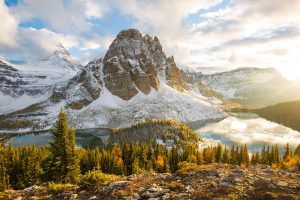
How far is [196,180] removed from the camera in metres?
21.8

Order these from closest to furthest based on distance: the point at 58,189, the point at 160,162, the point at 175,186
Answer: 1. the point at 175,186
2. the point at 58,189
3. the point at 160,162

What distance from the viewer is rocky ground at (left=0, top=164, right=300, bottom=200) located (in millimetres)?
18531

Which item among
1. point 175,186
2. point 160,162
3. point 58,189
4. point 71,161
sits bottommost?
point 160,162

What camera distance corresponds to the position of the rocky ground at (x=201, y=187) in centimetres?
1853

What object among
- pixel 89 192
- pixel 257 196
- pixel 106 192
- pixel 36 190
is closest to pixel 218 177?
pixel 257 196

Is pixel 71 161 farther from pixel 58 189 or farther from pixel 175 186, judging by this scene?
pixel 175 186

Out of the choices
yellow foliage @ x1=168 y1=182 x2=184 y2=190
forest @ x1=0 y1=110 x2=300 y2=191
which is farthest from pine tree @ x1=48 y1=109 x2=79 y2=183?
yellow foliage @ x1=168 y1=182 x2=184 y2=190

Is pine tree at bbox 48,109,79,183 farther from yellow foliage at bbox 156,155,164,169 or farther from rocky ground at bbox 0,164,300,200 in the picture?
yellow foliage at bbox 156,155,164,169

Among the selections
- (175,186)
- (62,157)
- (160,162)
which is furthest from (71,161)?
(160,162)

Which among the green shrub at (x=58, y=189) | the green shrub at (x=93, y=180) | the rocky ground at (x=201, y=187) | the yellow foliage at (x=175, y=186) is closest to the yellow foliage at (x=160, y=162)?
the rocky ground at (x=201, y=187)

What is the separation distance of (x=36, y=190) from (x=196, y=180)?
13.6m

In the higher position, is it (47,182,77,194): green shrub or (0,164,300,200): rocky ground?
(0,164,300,200): rocky ground

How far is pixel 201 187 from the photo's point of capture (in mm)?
20141

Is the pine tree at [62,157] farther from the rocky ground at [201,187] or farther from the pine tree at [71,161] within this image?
the rocky ground at [201,187]
